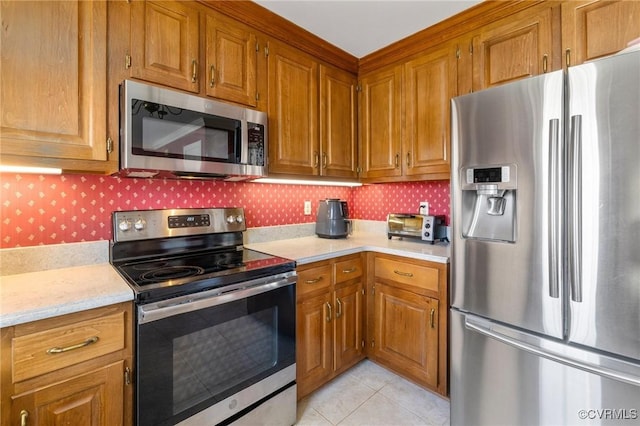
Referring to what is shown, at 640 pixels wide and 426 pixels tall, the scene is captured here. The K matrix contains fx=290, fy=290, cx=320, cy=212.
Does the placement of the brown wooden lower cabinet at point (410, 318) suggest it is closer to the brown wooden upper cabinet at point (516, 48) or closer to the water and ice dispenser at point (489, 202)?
the water and ice dispenser at point (489, 202)

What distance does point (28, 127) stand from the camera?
1.14 metres

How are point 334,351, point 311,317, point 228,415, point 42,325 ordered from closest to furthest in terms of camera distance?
point 42,325 < point 228,415 < point 311,317 < point 334,351

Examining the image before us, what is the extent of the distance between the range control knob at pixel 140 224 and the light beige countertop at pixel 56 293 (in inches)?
10.6

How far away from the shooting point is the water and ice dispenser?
52.0 inches

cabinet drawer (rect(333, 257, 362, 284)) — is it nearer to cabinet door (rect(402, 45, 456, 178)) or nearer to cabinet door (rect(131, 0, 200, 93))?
cabinet door (rect(402, 45, 456, 178))

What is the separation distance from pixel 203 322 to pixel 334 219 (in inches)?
51.5

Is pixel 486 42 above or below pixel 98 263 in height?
above

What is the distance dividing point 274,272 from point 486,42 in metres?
1.87

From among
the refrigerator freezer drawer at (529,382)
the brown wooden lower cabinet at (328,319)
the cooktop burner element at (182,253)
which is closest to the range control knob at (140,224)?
the cooktop burner element at (182,253)

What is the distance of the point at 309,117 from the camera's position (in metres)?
2.13

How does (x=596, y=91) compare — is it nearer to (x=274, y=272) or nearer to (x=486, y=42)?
(x=486, y=42)

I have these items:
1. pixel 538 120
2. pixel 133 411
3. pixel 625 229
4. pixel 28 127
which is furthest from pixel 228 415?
pixel 538 120

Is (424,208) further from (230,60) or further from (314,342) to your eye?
(230,60)

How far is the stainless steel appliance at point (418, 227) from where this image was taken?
83.7 inches
